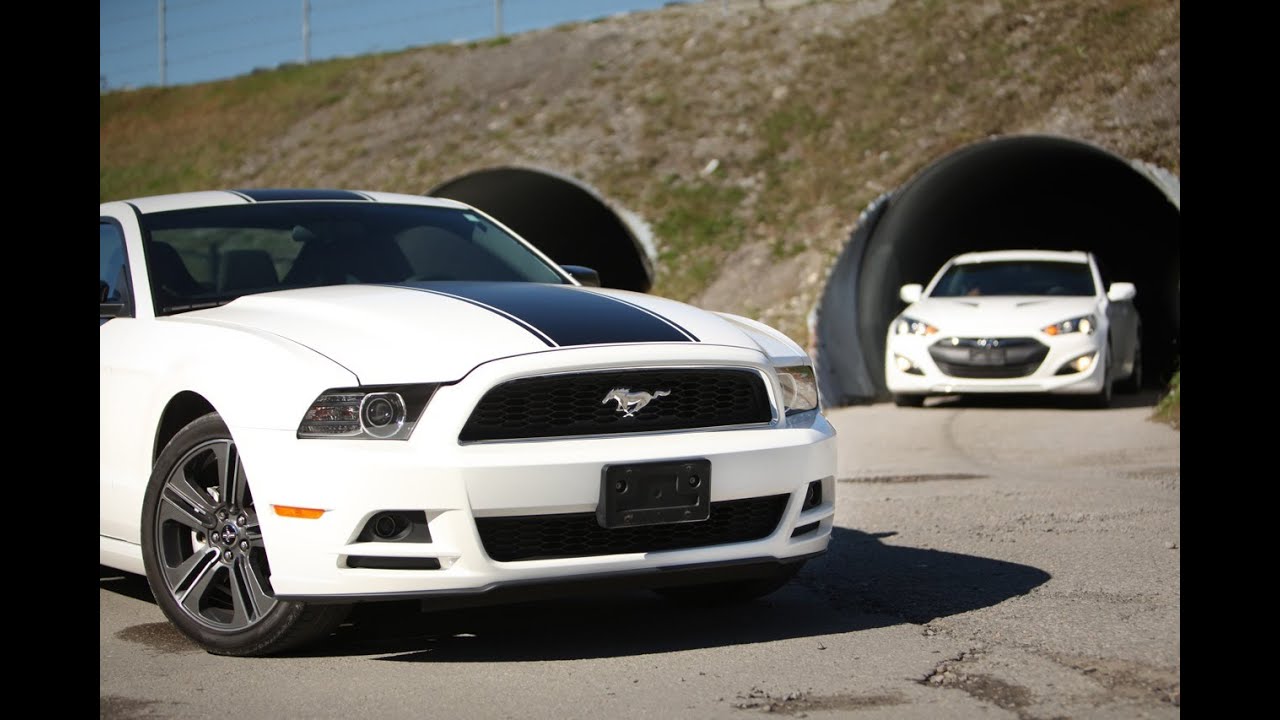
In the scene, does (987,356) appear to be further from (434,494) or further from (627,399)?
(434,494)

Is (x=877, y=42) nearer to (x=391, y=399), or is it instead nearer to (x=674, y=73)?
(x=674, y=73)

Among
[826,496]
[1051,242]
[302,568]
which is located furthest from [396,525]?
[1051,242]

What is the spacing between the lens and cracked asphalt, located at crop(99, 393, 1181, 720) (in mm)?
4012

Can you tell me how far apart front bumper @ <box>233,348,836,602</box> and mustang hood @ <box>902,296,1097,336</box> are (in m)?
10.5

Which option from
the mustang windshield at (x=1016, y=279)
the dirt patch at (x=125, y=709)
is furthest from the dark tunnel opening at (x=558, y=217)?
the dirt patch at (x=125, y=709)

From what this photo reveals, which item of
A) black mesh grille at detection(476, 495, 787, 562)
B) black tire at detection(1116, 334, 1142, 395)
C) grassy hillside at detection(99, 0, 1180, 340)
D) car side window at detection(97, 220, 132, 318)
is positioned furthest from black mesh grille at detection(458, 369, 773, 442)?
black tire at detection(1116, 334, 1142, 395)

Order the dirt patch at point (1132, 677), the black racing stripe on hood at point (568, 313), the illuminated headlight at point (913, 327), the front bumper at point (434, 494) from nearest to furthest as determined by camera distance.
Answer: the dirt patch at point (1132, 677), the front bumper at point (434, 494), the black racing stripe on hood at point (568, 313), the illuminated headlight at point (913, 327)

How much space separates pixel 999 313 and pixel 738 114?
694cm

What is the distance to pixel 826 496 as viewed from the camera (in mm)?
5113

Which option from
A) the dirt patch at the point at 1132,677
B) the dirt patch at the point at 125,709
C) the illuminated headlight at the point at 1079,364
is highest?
the illuminated headlight at the point at 1079,364

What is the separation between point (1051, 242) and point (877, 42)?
569 cm

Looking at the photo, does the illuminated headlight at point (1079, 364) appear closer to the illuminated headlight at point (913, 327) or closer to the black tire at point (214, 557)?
the illuminated headlight at point (913, 327)

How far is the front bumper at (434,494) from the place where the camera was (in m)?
4.28

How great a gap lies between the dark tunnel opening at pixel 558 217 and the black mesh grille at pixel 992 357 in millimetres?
5146
